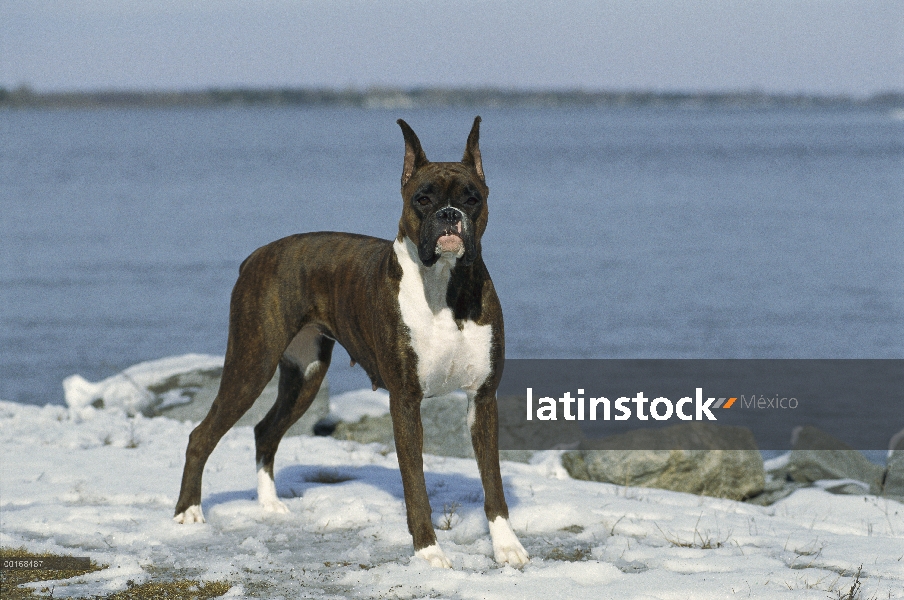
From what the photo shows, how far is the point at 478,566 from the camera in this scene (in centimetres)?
659

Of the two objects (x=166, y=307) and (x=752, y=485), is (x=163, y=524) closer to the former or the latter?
(x=752, y=485)

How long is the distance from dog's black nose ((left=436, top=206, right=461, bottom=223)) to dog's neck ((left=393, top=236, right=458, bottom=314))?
0.42 meters

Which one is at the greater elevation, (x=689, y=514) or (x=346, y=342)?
(x=346, y=342)

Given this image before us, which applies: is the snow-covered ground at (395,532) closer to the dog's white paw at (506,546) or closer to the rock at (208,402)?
the dog's white paw at (506,546)

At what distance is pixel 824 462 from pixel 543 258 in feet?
59.8

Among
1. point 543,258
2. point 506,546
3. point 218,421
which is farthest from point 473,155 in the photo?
point 543,258

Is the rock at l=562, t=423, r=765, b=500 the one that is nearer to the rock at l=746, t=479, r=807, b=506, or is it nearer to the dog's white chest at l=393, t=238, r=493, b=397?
the rock at l=746, t=479, r=807, b=506

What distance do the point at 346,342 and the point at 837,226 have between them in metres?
34.7

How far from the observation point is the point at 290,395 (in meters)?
7.97

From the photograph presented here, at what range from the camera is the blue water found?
2100cm

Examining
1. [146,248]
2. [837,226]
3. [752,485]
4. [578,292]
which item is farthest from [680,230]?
[752,485]
